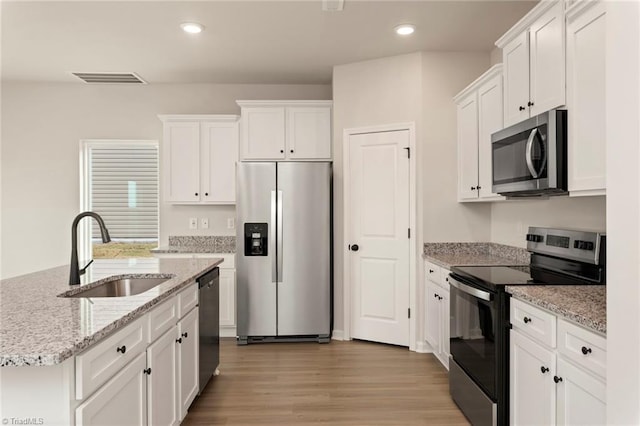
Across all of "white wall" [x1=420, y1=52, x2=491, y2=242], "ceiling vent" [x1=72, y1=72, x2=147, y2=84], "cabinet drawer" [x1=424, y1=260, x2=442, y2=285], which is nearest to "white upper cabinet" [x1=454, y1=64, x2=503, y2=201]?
"white wall" [x1=420, y1=52, x2=491, y2=242]

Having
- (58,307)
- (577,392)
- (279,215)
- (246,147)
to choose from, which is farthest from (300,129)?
(577,392)

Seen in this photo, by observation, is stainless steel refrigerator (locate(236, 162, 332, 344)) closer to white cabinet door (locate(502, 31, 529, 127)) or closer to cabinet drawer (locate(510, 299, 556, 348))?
white cabinet door (locate(502, 31, 529, 127))

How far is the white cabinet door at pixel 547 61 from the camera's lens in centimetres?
226

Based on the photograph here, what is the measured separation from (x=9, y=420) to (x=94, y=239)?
4.38m

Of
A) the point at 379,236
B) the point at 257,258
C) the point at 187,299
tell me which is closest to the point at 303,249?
the point at 257,258

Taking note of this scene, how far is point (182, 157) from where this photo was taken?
188 inches

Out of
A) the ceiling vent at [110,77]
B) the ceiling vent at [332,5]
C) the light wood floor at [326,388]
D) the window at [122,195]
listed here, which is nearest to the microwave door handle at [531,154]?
the light wood floor at [326,388]

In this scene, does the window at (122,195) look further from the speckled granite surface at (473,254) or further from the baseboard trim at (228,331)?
the speckled granite surface at (473,254)

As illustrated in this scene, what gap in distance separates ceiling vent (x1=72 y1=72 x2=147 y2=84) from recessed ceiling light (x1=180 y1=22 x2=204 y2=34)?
4.77 feet

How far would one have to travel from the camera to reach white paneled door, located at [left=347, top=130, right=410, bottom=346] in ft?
13.7

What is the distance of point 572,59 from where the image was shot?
216cm

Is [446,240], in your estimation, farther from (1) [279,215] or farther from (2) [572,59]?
(2) [572,59]

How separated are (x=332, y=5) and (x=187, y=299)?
2.27m

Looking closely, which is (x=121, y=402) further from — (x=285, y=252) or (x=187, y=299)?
(x=285, y=252)
